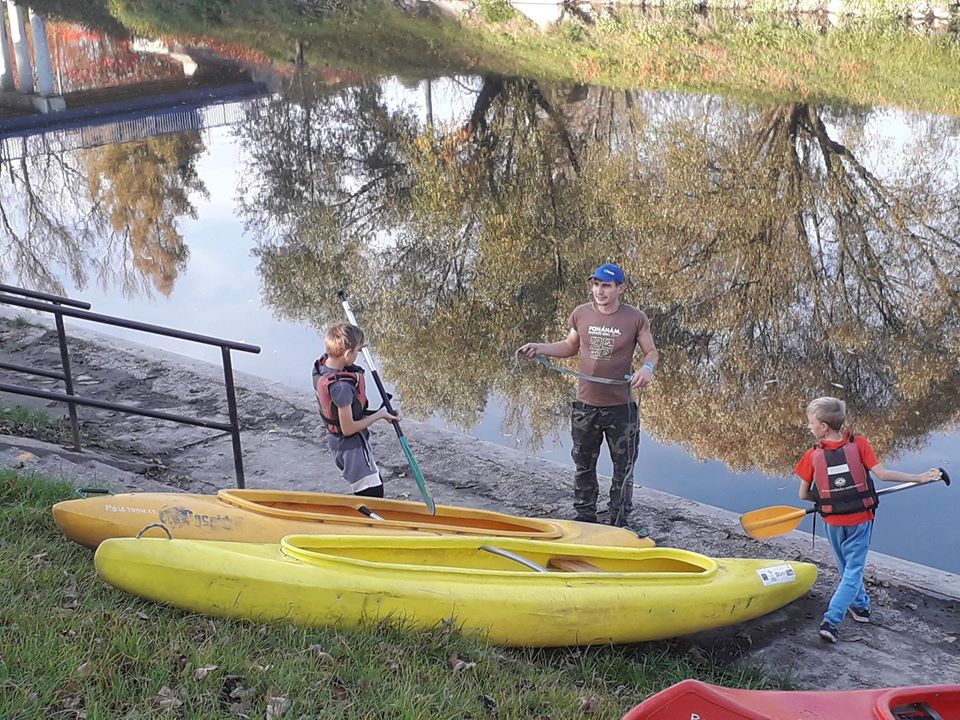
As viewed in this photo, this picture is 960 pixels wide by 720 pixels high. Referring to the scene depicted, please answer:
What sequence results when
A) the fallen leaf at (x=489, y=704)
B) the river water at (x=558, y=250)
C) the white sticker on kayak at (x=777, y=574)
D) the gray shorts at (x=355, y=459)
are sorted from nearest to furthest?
1. the fallen leaf at (x=489, y=704)
2. the white sticker on kayak at (x=777, y=574)
3. the gray shorts at (x=355, y=459)
4. the river water at (x=558, y=250)

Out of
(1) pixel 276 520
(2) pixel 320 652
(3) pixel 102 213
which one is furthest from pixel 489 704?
(3) pixel 102 213

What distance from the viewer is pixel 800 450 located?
8789 mm

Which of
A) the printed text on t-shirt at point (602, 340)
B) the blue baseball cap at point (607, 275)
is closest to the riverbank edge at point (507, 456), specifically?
the printed text on t-shirt at point (602, 340)

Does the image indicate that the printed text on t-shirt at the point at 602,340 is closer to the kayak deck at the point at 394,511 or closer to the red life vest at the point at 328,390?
the kayak deck at the point at 394,511

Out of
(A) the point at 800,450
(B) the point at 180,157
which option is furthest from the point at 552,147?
(A) the point at 800,450

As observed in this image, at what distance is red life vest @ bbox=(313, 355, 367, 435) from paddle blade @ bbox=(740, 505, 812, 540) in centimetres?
231

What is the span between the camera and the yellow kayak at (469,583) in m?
4.30

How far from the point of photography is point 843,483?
4832mm

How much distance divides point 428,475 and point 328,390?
2.15m

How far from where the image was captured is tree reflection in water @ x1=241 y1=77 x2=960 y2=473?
994 cm

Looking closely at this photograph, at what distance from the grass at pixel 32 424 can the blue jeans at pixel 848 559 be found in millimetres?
5334

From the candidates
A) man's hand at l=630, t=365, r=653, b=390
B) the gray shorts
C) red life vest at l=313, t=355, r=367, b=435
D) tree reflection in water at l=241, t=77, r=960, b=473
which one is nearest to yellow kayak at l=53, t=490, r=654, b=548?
the gray shorts

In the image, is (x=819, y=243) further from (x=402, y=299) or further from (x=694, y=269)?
(x=402, y=299)

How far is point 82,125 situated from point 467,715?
2100 cm
